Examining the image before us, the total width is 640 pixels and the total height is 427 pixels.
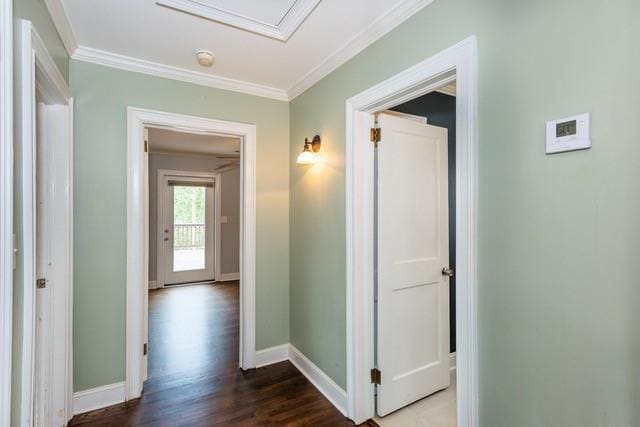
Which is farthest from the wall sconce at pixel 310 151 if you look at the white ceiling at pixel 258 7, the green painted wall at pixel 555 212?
the green painted wall at pixel 555 212

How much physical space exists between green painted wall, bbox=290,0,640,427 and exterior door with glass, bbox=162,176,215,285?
18.4ft

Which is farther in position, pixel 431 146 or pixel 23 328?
pixel 431 146

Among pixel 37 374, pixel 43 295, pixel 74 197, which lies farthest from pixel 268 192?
pixel 37 374

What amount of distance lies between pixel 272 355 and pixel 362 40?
2676 mm

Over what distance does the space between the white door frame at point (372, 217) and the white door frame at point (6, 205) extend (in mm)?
1637

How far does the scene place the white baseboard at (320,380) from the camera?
217 centimetres

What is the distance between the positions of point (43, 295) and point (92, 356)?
0.62m

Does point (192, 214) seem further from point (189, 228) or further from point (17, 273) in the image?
point (17, 273)

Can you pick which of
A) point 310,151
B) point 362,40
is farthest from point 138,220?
point 362,40

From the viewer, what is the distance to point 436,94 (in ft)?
9.05

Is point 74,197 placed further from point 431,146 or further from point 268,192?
point 431,146

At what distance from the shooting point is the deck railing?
20.0ft

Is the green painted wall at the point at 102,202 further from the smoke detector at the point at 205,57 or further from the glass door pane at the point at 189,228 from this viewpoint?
the glass door pane at the point at 189,228

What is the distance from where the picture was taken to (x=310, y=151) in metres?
2.42
